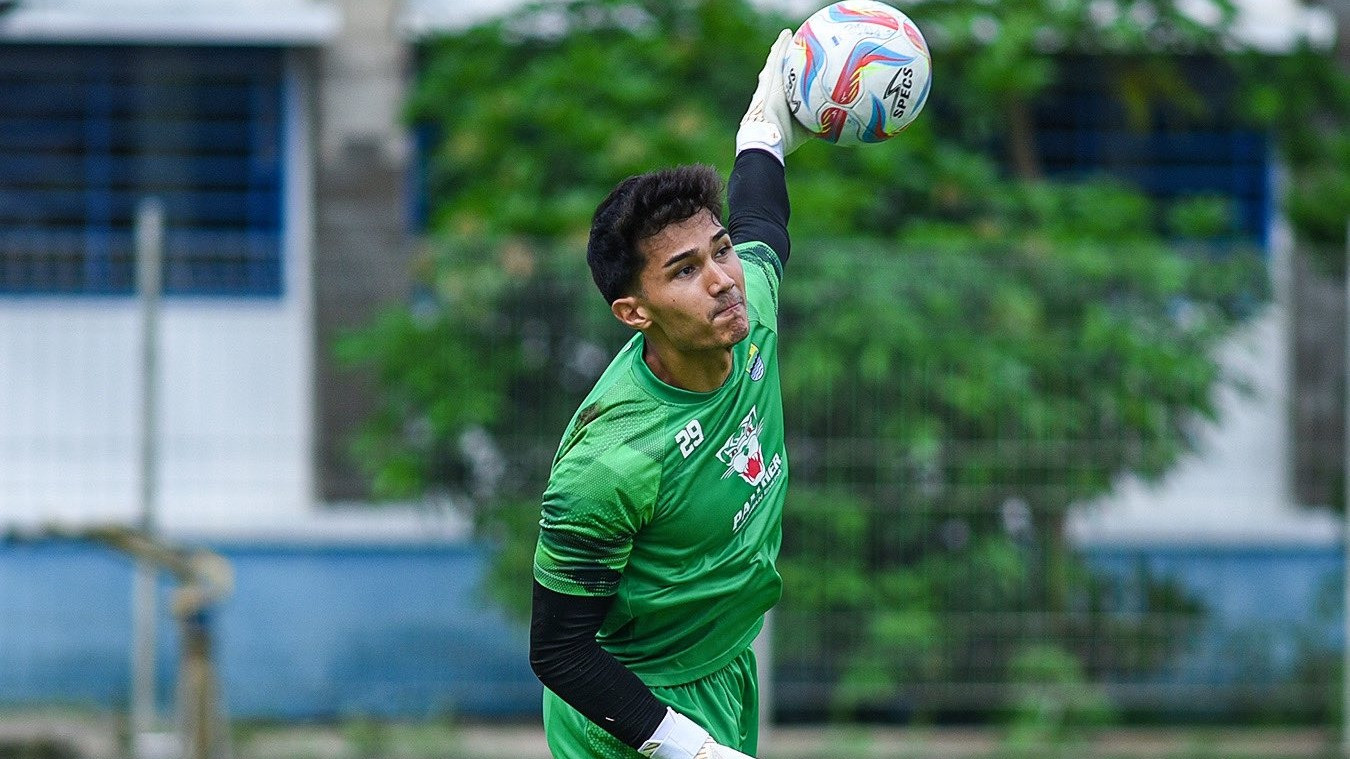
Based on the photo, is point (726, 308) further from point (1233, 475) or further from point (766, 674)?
point (1233, 475)

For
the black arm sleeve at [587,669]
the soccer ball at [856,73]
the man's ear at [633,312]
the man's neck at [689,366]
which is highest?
the soccer ball at [856,73]

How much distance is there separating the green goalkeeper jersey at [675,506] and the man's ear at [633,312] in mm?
110

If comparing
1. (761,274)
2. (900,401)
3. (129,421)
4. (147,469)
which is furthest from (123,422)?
(761,274)

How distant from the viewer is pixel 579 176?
8453 mm

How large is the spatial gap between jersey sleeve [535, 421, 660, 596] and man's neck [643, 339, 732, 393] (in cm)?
21

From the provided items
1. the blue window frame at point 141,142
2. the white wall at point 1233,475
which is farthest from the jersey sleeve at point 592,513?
the blue window frame at point 141,142

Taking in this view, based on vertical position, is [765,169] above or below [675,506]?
above

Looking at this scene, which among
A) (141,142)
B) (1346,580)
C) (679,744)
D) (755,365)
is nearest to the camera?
(679,744)

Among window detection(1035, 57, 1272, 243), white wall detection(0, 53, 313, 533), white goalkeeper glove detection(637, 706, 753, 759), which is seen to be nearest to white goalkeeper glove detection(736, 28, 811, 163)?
white goalkeeper glove detection(637, 706, 753, 759)

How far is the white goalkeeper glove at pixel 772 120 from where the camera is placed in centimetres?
424

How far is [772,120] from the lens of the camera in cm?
428

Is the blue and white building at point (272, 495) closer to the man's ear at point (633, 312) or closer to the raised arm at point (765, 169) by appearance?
the raised arm at point (765, 169)

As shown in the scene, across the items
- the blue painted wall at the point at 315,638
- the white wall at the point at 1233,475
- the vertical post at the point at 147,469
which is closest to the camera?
the vertical post at the point at 147,469

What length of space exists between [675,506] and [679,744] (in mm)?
489
